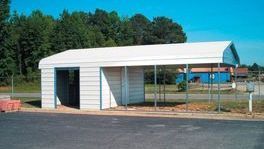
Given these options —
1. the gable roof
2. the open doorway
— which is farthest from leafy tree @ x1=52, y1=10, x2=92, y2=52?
the gable roof

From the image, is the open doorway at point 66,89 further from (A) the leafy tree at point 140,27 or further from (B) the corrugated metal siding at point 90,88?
(A) the leafy tree at point 140,27

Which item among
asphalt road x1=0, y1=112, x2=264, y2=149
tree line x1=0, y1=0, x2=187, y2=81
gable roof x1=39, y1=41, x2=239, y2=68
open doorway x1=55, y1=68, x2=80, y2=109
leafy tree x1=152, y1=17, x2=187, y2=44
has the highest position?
leafy tree x1=152, y1=17, x2=187, y2=44

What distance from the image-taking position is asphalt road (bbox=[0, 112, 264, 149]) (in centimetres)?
1214

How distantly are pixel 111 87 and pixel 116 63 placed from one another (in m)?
2.17

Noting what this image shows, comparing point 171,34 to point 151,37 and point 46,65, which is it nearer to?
point 151,37

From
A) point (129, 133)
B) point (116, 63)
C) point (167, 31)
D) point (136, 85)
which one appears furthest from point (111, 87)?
point (167, 31)

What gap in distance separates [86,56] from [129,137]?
39.0 feet

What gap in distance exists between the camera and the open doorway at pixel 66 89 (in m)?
27.2

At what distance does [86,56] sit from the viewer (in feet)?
81.1

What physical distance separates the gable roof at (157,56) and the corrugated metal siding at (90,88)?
445 mm

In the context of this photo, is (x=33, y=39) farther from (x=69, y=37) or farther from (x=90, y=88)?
(x=90, y=88)

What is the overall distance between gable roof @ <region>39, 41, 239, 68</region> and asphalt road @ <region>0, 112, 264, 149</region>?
3913 mm

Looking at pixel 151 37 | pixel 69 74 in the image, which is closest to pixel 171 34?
pixel 151 37

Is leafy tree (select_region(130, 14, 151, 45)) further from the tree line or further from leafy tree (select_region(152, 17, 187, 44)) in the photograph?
the tree line
